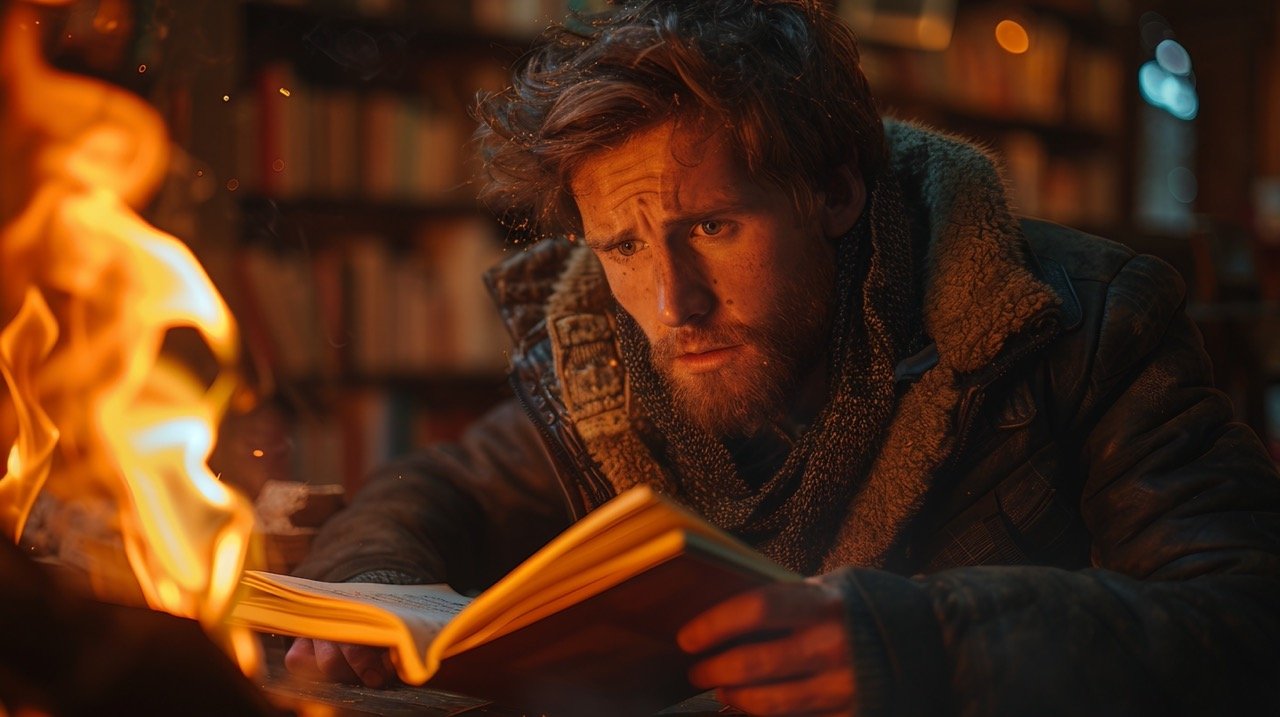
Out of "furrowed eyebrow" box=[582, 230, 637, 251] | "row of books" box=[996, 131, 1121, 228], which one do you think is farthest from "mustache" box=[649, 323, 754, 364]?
"row of books" box=[996, 131, 1121, 228]

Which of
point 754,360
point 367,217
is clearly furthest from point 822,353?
point 367,217

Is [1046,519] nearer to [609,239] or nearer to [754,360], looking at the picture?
[754,360]

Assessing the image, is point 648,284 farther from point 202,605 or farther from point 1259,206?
point 1259,206

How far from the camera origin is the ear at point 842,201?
1.24 metres

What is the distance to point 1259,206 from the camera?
4730 mm

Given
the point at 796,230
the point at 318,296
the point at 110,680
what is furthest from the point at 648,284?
the point at 318,296

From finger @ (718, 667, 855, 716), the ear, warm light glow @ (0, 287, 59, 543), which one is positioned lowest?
warm light glow @ (0, 287, 59, 543)

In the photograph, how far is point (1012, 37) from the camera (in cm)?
389

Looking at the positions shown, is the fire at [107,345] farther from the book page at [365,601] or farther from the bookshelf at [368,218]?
the bookshelf at [368,218]

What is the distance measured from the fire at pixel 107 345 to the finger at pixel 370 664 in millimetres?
84

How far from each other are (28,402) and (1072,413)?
114cm

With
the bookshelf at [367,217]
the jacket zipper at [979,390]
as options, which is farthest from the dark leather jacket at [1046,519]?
the bookshelf at [367,217]

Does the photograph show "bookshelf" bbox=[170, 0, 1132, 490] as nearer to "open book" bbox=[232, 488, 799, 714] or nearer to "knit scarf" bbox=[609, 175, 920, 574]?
"knit scarf" bbox=[609, 175, 920, 574]

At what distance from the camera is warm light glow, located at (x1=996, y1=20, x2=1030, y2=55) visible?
12.7 ft
